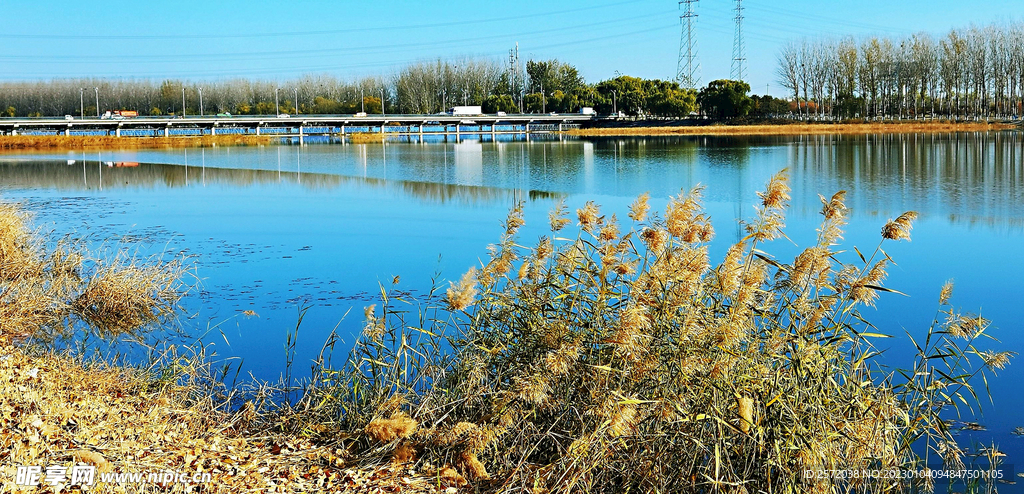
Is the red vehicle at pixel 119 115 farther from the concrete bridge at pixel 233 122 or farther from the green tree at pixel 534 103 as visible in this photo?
the green tree at pixel 534 103

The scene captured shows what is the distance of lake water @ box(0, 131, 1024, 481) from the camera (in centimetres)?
836

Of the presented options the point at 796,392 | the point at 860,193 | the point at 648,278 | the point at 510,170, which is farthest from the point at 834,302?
the point at 510,170

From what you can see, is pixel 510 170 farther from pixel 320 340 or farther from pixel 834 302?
pixel 834 302

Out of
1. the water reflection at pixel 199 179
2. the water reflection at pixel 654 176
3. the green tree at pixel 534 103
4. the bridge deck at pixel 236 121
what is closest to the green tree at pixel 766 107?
the bridge deck at pixel 236 121

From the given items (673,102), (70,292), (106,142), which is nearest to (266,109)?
(106,142)

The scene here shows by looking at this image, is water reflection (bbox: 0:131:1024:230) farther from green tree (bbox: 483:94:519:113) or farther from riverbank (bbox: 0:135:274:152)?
green tree (bbox: 483:94:519:113)

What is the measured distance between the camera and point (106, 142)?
6750cm

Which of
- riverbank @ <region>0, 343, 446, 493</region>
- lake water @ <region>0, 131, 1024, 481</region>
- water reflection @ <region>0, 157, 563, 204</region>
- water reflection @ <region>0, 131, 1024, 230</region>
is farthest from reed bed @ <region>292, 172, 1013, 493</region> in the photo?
water reflection @ <region>0, 157, 563, 204</region>

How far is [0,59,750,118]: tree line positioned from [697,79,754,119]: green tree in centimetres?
611

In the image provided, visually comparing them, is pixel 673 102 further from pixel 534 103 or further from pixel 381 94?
pixel 381 94

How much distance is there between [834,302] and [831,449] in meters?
0.69

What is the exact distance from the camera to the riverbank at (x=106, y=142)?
196 feet

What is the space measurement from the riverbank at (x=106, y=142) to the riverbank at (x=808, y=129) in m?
33.5

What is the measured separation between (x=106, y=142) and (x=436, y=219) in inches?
2338
